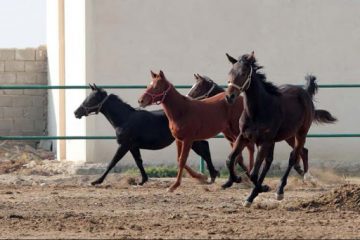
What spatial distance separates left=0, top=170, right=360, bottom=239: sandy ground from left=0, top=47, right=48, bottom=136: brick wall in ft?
23.5

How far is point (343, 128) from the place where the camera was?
2019 cm

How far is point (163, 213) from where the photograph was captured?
12781 mm

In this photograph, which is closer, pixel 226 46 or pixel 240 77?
pixel 240 77

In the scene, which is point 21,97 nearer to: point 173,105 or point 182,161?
point 173,105

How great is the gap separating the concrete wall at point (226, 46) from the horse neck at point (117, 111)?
9.57 ft

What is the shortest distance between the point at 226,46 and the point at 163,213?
25.8ft

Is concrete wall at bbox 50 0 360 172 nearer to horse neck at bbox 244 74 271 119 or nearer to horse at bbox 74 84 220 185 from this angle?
horse at bbox 74 84 220 185

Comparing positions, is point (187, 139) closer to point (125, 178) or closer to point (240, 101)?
point (240, 101)

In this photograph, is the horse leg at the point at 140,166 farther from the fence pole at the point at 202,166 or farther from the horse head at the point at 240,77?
the horse head at the point at 240,77

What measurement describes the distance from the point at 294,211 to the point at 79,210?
8.26 ft

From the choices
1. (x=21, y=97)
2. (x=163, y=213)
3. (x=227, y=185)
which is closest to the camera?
(x=163, y=213)

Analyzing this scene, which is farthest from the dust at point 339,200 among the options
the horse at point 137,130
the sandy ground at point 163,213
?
the horse at point 137,130

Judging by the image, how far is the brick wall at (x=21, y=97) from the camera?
2414 centimetres

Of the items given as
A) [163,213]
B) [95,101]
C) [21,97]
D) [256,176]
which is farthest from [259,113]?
[21,97]
